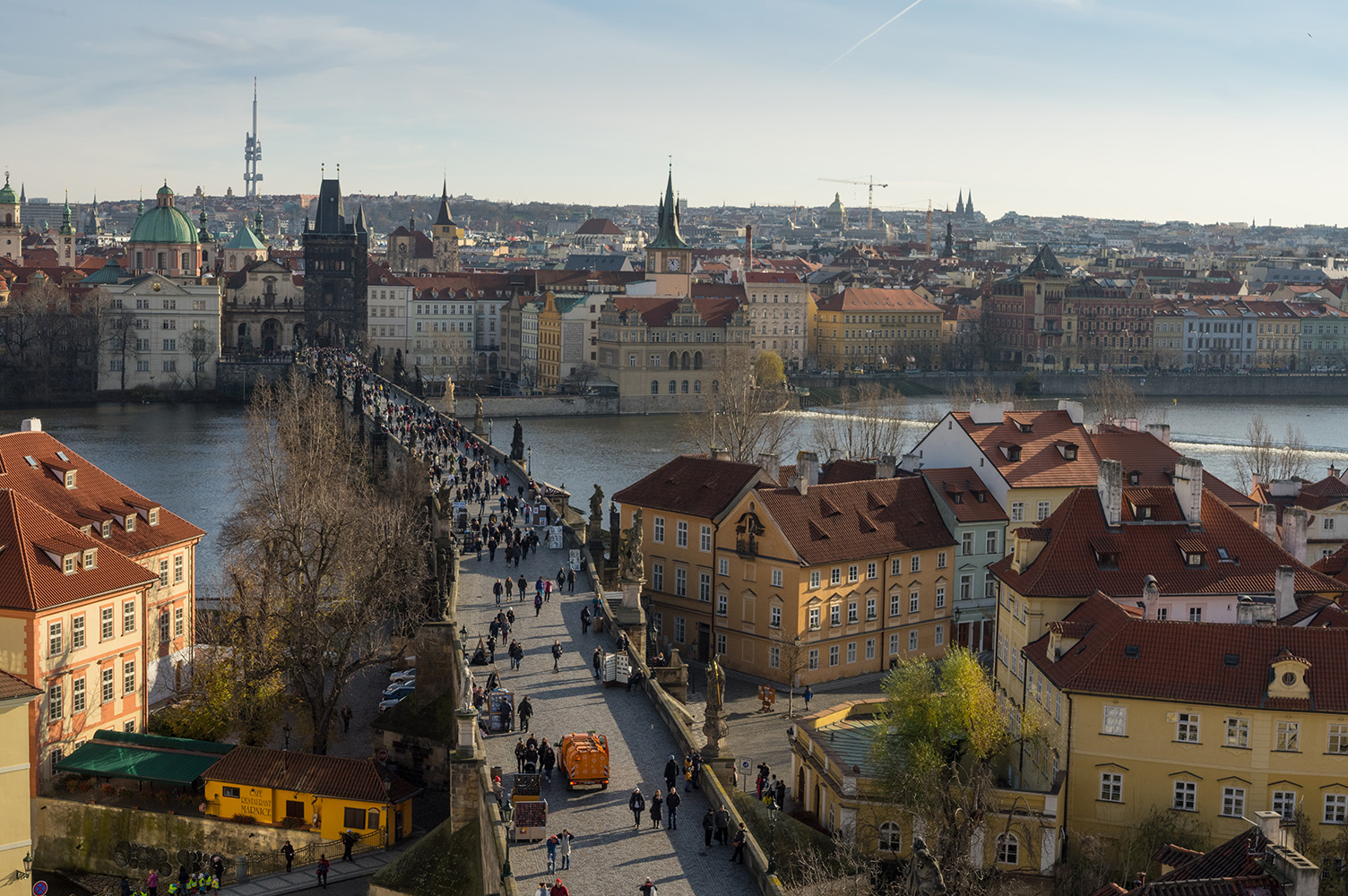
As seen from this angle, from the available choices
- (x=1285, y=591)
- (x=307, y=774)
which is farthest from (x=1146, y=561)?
(x=307, y=774)

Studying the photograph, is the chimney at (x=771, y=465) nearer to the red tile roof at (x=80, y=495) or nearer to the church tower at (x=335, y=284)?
the red tile roof at (x=80, y=495)

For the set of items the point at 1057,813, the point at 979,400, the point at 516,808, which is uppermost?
the point at 979,400

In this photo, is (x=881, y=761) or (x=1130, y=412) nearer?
(x=881, y=761)

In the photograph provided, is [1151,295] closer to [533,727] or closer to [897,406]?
[897,406]

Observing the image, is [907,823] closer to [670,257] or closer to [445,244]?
[670,257]

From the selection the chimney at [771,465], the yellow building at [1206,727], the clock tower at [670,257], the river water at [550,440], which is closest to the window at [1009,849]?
the yellow building at [1206,727]

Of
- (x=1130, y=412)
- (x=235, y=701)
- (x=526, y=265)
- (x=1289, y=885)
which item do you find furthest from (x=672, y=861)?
(x=526, y=265)
